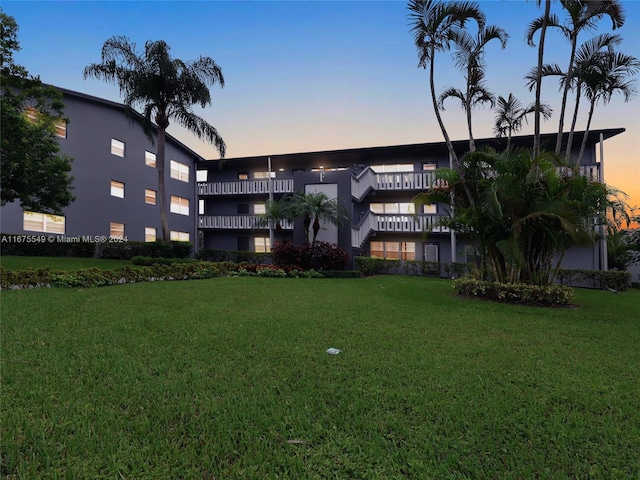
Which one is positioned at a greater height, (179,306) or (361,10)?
(361,10)

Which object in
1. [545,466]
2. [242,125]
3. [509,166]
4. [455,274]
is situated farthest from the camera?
[242,125]

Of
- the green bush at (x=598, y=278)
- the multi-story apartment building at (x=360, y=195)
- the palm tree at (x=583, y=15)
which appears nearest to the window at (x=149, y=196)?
the multi-story apartment building at (x=360, y=195)

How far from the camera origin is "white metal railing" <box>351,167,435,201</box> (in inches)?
760

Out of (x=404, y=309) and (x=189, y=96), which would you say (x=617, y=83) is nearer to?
(x=404, y=309)

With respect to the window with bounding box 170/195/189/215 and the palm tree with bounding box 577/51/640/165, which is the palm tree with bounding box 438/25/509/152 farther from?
the window with bounding box 170/195/189/215

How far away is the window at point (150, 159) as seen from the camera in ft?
77.1

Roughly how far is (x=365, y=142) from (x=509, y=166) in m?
16.1

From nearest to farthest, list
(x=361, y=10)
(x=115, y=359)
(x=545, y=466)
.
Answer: (x=545, y=466) < (x=115, y=359) < (x=361, y=10)

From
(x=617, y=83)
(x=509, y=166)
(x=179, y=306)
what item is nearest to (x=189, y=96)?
(x=179, y=306)

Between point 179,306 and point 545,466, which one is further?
point 179,306

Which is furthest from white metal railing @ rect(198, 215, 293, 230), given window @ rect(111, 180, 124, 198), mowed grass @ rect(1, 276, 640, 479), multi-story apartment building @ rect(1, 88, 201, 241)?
mowed grass @ rect(1, 276, 640, 479)

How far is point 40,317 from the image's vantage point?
550 cm

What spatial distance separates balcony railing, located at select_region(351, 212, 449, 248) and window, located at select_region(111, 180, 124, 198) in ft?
53.2

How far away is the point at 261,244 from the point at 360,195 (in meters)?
9.54
